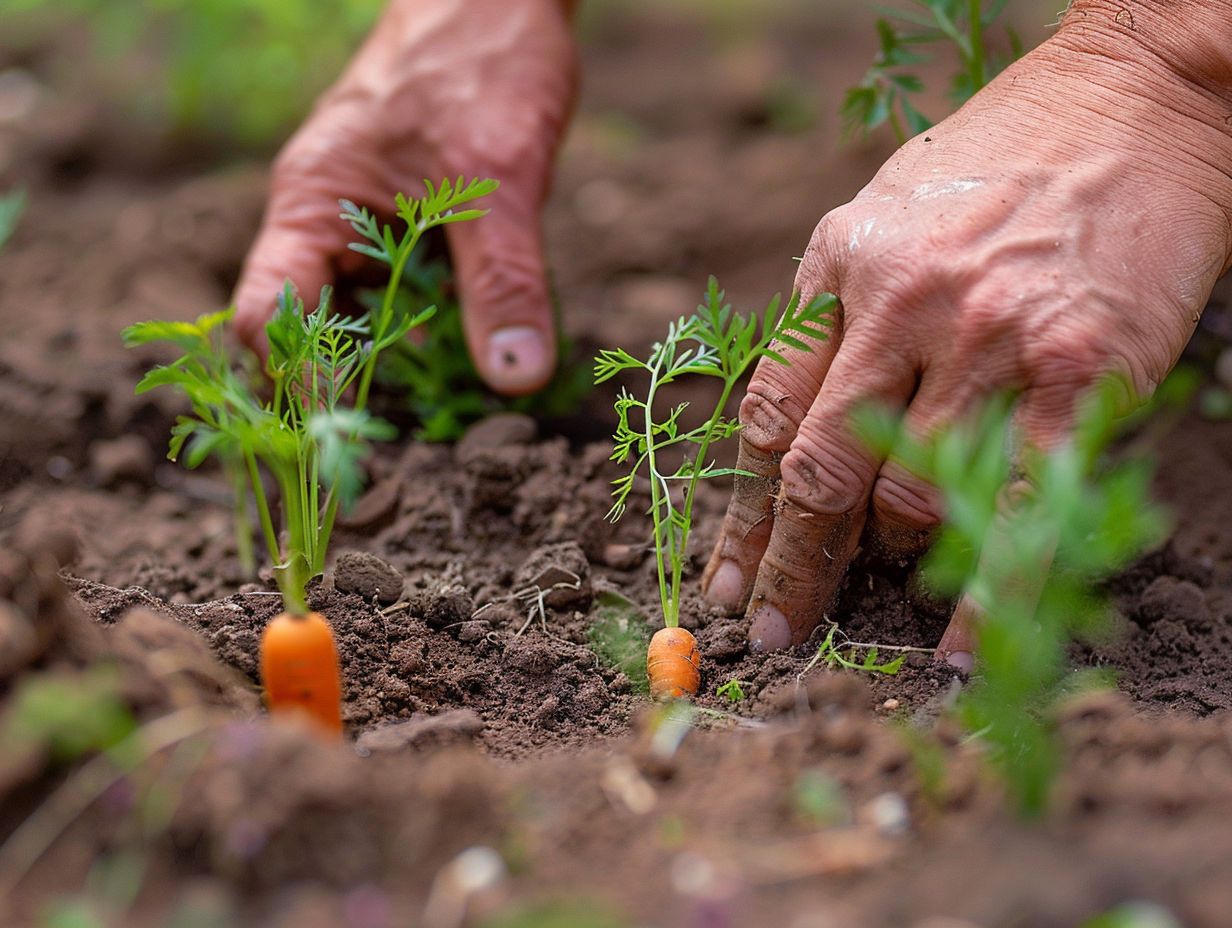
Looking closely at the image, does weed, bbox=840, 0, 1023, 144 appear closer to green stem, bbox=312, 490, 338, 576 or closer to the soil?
the soil

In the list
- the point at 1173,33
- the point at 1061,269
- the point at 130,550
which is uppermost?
the point at 1173,33

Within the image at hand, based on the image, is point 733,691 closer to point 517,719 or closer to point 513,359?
point 517,719

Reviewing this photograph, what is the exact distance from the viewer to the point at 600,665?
79.4 inches

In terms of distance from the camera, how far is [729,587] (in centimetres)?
213

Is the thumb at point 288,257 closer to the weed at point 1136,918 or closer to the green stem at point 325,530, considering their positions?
the green stem at point 325,530

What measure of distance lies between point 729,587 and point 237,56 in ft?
13.2

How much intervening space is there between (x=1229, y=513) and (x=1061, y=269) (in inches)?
44.4

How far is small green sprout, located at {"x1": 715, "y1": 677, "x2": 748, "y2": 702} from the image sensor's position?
1851 mm

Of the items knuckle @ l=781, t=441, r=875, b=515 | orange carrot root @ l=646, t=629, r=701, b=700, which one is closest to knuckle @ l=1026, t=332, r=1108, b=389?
knuckle @ l=781, t=441, r=875, b=515

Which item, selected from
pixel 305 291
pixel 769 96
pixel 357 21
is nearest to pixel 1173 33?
pixel 305 291

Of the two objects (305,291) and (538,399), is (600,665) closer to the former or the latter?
(538,399)

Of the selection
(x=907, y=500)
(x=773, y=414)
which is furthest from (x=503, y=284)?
(x=907, y=500)

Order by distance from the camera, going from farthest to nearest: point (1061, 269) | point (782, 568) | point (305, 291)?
1. point (305, 291)
2. point (782, 568)
3. point (1061, 269)

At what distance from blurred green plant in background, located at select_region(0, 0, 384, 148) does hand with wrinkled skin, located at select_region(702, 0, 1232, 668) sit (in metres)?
3.03
